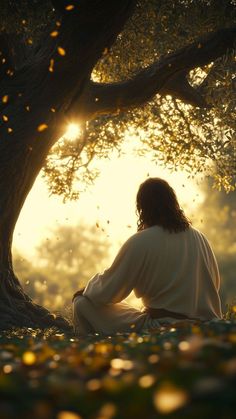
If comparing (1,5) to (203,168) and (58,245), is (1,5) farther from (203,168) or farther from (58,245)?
(58,245)

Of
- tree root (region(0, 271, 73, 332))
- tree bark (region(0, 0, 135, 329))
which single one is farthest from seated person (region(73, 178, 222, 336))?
tree bark (region(0, 0, 135, 329))

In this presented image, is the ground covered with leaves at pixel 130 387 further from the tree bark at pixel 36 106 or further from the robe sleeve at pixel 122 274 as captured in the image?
the tree bark at pixel 36 106

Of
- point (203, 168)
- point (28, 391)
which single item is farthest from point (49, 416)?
point (203, 168)

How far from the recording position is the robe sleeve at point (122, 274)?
923cm

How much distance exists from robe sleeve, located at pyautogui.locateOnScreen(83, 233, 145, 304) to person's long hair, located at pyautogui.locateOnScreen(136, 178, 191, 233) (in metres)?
0.35

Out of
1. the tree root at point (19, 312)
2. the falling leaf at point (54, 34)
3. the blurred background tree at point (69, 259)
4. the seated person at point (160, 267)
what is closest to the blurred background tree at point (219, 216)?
the blurred background tree at point (69, 259)

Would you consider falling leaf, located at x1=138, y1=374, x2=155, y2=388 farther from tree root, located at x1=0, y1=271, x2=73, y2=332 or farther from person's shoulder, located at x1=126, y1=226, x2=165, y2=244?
tree root, located at x1=0, y1=271, x2=73, y2=332

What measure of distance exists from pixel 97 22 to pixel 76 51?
63 centimetres

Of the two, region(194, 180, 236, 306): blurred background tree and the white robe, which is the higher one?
region(194, 180, 236, 306): blurred background tree

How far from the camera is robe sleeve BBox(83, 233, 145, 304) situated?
9.23 meters

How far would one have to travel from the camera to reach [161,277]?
9.23 metres

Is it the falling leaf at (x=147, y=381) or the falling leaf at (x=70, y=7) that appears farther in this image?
the falling leaf at (x=70, y=7)

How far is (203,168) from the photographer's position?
18.3 m

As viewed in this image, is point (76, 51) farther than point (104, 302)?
Yes
